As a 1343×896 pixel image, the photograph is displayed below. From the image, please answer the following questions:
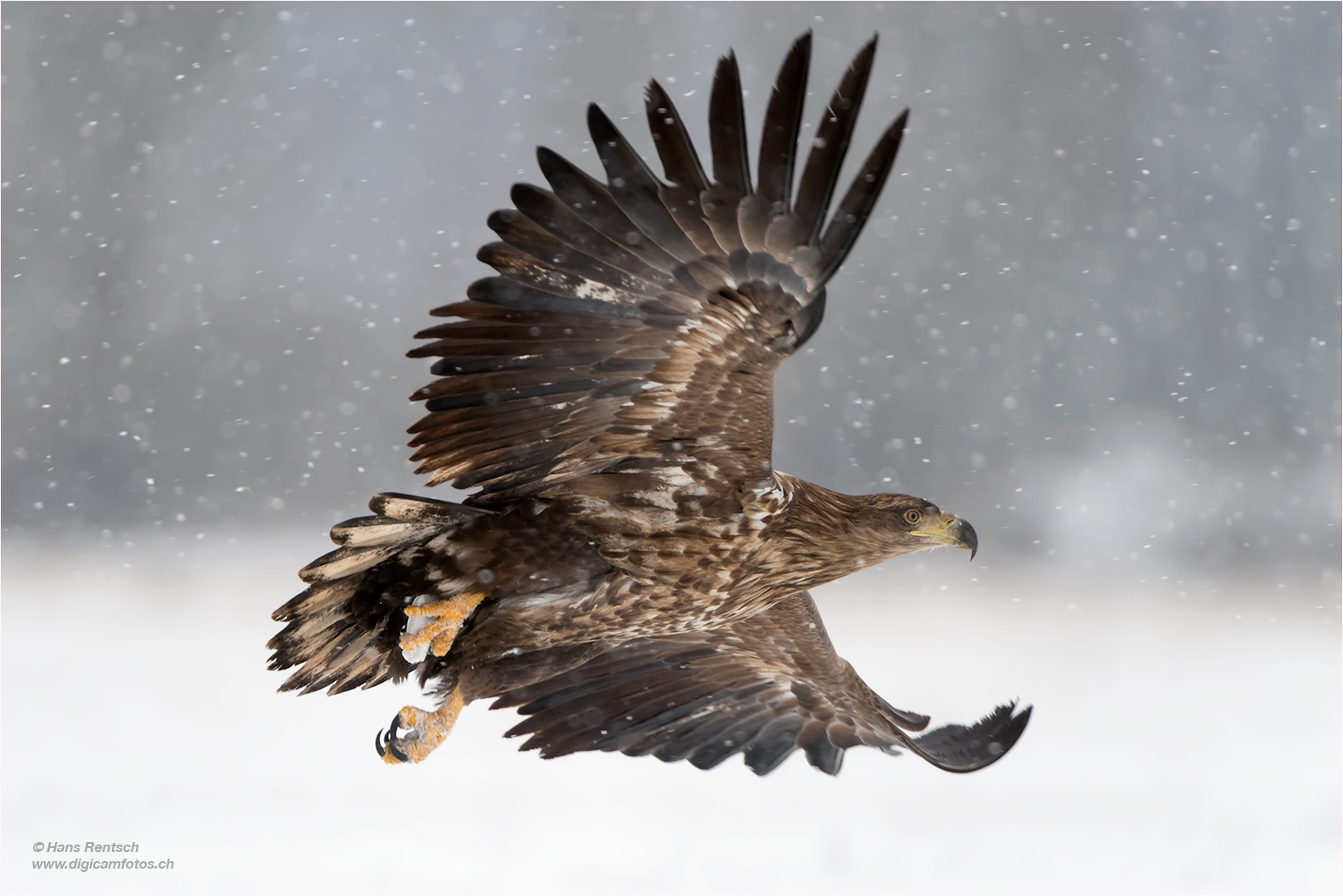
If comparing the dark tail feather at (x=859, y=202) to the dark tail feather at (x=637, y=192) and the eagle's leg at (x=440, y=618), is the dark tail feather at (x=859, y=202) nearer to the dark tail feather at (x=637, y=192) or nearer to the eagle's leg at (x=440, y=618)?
the dark tail feather at (x=637, y=192)

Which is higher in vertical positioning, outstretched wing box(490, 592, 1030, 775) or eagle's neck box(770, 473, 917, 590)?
eagle's neck box(770, 473, 917, 590)

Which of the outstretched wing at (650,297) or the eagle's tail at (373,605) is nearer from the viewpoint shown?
the outstretched wing at (650,297)

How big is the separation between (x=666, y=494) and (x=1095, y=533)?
5.69 meters

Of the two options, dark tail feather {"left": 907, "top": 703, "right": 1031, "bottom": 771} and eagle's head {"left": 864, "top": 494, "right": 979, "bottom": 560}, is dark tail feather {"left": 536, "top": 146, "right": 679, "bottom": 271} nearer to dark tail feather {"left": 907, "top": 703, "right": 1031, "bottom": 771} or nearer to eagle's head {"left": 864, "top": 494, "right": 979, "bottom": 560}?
eagle's head {"left": 864, "top": 494, "right": 979, "bottom": 560}

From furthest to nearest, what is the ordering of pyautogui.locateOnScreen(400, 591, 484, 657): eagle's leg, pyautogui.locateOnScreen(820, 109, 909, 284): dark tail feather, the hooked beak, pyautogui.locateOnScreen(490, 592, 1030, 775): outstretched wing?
1. pyautogui.locateOnScreen(490, 592, 1030, 775): outstretched wing
2. the hooked beak
3. pyautogui.locateOnScreen(400, 591, 484, 657): eagle's leg
4. pyautogui.locateOnScreen(820, 109, 909, 284): dark tail feather

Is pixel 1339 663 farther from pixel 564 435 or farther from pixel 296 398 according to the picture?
pixel 296 398

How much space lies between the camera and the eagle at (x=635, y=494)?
8.55ft

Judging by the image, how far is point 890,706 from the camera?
387 centimetres

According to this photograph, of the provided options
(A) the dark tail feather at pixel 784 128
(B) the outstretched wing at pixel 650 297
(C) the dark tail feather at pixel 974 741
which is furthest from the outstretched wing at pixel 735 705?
(A) the dark tail feather at pixel 784 128

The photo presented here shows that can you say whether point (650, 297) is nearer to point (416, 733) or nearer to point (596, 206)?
point (596, 206)

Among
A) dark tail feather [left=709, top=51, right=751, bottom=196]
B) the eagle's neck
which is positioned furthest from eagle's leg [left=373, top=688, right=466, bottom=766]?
dark tail feather [left=709, top=51, right=751, bottom=196]

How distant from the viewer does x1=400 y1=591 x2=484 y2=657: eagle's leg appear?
3176mm

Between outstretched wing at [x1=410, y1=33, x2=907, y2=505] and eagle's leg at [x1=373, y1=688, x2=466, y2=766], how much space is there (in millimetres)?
730

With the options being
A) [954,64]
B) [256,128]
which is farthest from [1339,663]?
[256,128]
